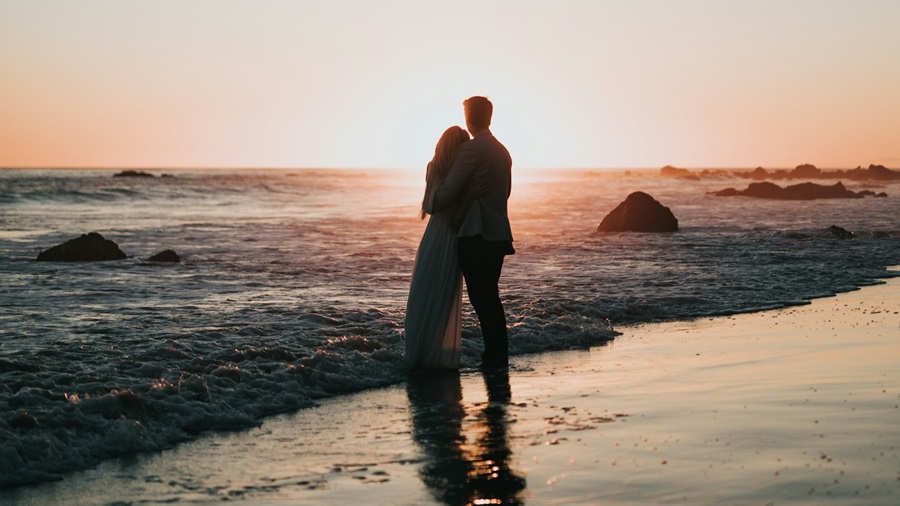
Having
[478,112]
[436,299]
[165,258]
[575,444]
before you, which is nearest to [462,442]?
[575,444]

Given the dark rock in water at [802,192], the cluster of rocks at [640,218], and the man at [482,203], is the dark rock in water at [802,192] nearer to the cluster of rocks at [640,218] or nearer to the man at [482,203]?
the cluster of rocks at [640,218]

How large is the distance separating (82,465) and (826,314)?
8.16 meters

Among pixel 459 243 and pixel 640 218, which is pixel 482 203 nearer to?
pixel 459 243

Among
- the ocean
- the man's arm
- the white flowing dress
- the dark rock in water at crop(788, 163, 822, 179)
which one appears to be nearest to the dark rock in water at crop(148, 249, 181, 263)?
the ocean

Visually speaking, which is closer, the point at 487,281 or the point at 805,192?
the point at 487,281

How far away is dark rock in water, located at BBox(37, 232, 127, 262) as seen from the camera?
16172 mm

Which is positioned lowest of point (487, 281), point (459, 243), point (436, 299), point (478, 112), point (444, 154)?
point (436, 299)

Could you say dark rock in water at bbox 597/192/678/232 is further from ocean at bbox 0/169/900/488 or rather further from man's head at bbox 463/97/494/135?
man's head at bbox 463/97/494/135

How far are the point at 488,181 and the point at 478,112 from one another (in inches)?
22.4

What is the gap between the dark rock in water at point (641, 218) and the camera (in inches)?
965

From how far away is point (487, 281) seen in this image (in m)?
7.29

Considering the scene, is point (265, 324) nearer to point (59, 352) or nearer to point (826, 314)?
point (59, 352)

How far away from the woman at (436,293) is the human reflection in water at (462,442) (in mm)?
305

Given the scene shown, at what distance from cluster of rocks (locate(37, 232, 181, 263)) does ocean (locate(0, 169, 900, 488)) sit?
0.32 metres
